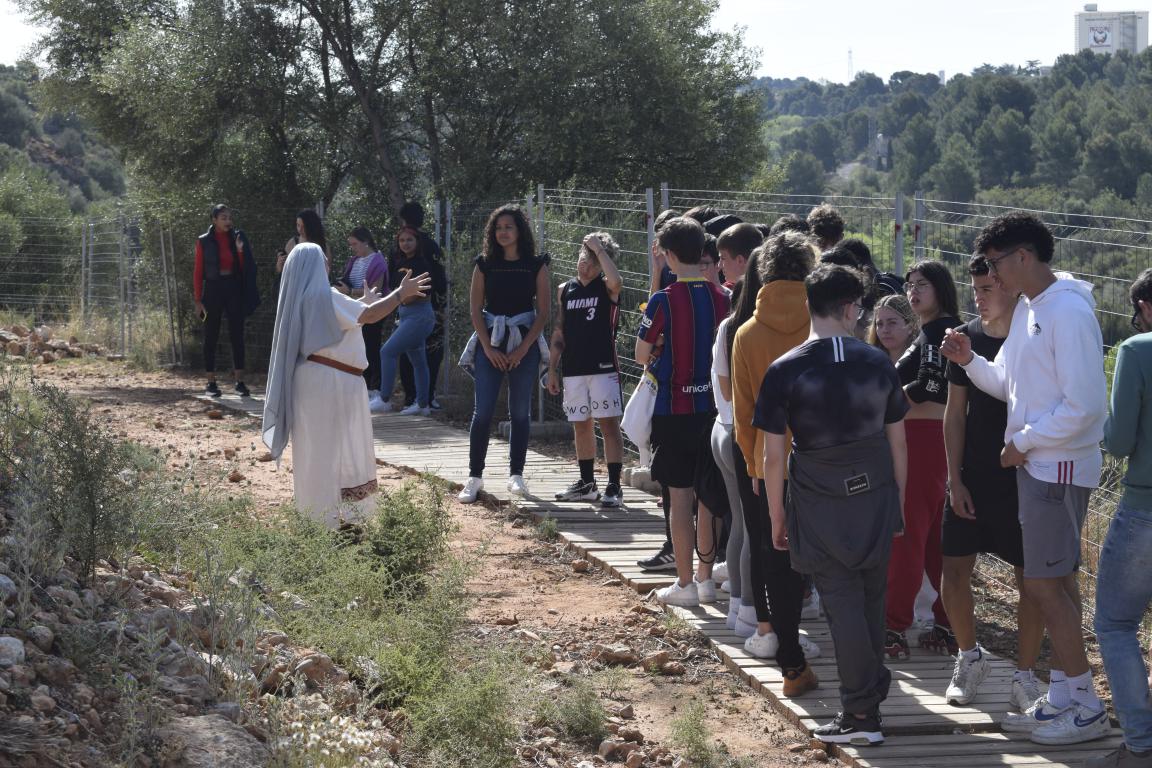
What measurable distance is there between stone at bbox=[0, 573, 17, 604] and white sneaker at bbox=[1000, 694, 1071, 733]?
3.77 metres

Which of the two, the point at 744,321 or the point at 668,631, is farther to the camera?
the point at 668,631

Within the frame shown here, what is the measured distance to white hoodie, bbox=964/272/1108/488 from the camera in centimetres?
481

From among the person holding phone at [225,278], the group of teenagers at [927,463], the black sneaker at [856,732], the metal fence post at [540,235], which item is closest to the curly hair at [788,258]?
the group of teenagers at [927,463]

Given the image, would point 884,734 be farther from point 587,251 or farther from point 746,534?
point 587,251

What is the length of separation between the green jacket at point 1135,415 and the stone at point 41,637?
146 inches

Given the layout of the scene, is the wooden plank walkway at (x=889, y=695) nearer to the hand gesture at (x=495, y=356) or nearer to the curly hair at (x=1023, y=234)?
the hand gesture at (x=495, y=356)

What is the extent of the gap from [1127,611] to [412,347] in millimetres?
Result: 9465

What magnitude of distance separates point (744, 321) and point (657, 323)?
3.91 ft

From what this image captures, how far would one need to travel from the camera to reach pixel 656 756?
5.11 metres

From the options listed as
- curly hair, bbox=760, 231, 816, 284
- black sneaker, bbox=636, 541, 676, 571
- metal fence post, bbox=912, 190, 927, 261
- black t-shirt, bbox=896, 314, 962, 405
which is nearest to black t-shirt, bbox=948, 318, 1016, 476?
black t-shirt, bbox=896, 314, 962, 405

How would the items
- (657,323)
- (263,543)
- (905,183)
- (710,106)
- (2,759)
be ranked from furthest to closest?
(905,183) < (710,106) < (657,323) < (263,543) < (2,759)

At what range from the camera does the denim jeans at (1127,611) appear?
15.4 ft

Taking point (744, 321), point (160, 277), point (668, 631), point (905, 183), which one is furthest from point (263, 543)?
point (905, 183)

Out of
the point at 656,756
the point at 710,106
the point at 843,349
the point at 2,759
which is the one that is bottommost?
the point at 656,756
